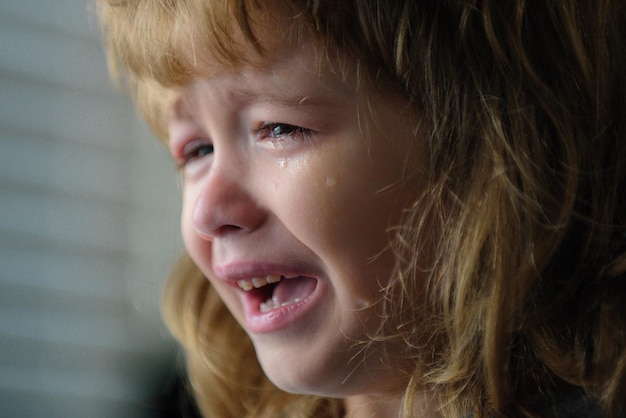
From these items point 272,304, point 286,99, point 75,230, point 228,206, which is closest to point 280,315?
point 272,304

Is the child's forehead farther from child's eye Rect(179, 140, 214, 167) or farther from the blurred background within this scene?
the blurred background

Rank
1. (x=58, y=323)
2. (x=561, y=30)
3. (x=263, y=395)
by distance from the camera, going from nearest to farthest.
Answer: (x=561, y=30) < (x=263, y=395) < (x=58, y=323)

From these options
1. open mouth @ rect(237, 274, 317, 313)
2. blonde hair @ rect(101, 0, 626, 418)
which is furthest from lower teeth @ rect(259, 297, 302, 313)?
blonde hair @ rect(101, 0, 626, 418)

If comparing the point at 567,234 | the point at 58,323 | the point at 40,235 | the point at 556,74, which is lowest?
the point at 58,323

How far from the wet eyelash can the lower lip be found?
0.51 ft

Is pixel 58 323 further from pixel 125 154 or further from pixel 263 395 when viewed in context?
pixel 263 395

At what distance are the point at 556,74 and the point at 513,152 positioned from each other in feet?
0.29

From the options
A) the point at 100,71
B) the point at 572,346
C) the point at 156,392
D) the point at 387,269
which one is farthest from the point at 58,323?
the point at 572,346

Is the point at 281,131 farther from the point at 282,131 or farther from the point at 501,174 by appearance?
the point at 501,174

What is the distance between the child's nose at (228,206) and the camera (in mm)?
945

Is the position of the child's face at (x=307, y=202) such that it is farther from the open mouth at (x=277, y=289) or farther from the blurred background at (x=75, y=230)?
the blurred background at (x=75, y=230)

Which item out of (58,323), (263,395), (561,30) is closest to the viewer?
(561,30)

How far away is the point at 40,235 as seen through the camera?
1686 millimetres

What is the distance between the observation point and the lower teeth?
3.22 ft
